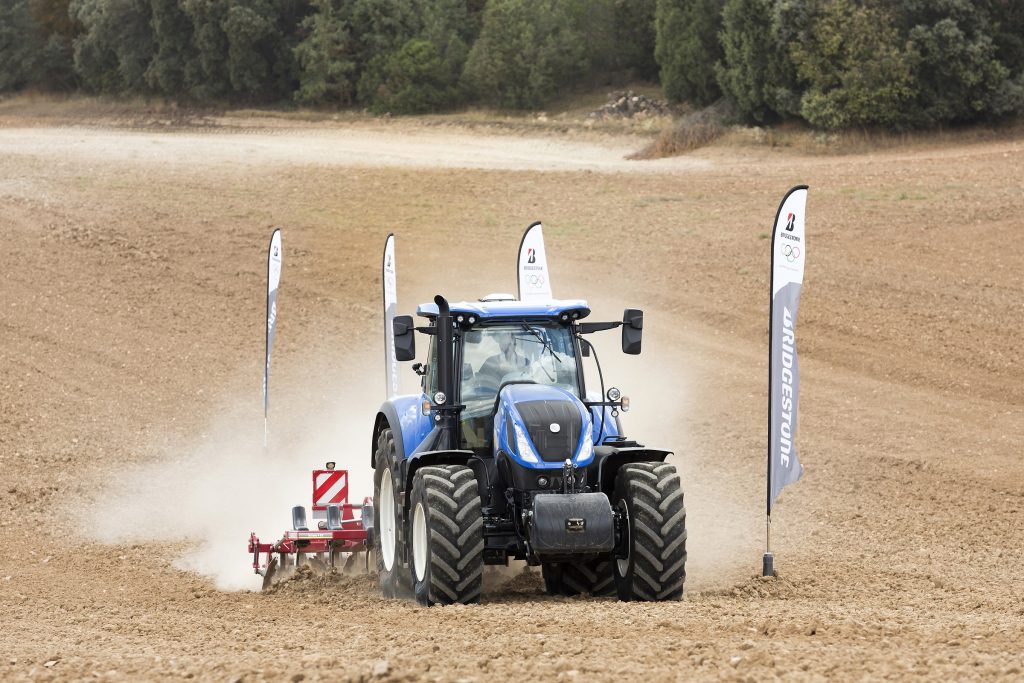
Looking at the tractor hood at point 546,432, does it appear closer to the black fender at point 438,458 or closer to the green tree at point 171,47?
the black fender at point 438,458

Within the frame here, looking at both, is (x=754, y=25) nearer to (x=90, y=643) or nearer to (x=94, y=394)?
(x=94, y=394)

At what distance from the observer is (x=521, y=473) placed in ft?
31.6

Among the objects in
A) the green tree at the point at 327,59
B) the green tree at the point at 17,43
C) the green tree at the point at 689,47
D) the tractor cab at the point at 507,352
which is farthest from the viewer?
the green tree at the point at 17,43

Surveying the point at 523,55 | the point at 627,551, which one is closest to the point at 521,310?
the point at 627,551

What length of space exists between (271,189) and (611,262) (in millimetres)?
10154

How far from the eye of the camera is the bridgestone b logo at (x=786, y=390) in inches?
445

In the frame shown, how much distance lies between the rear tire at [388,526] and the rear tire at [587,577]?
115 cm

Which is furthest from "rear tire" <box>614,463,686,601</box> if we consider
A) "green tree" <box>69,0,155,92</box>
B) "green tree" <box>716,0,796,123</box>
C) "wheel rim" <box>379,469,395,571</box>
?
"green tree" <box>69,0,155,92</box>

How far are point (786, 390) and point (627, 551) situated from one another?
8.05 ft

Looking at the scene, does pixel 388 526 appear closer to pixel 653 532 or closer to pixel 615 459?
pixel 615 459

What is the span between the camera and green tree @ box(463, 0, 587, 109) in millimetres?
55562

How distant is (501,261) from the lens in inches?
1075

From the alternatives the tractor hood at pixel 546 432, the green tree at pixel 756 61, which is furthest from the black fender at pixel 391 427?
the green tree at pixel 756 61

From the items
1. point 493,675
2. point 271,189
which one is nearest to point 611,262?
point 271,189
